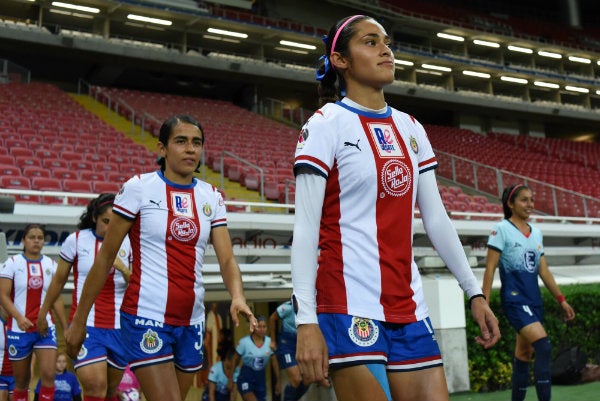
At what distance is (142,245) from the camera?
11.9 feet

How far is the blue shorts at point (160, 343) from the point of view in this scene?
3416 mm

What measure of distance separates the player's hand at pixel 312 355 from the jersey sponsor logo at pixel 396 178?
0.61m

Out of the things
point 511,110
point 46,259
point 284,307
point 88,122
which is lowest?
point 284,307

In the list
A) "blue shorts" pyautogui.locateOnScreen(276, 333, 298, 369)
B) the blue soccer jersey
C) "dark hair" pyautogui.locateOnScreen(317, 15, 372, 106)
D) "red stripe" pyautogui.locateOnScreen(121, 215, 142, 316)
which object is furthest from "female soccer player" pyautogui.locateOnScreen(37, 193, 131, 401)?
"blue shorts" pyautogui.locateOnScreen(276, 333, 298, 369)

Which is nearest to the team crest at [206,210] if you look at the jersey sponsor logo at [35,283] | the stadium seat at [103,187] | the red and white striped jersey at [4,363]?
the jersey sponsor logo at [35,283]

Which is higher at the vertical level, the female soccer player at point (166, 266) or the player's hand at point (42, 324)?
the female soccer player at point (166, 266)

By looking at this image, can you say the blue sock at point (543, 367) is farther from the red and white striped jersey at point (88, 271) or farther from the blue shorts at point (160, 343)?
the red and white striped jersey at point (88, 271)

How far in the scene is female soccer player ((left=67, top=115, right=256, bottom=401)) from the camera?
11.3 ft

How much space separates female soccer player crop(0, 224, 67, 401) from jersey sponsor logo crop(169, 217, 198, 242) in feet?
9.30

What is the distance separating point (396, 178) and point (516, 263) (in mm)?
3765

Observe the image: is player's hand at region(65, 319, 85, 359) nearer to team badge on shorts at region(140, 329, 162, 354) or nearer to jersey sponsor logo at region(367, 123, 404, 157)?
team badge on shorts at region(140, 329, 162, 354)

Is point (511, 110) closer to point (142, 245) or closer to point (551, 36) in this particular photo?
point (551, 36)

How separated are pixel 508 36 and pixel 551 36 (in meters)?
6.11

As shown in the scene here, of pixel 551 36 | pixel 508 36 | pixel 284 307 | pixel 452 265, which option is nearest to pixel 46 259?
pixel 284 307
